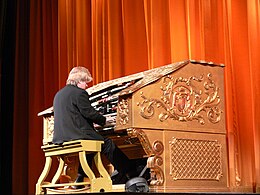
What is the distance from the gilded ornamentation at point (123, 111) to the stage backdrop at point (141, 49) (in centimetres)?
107

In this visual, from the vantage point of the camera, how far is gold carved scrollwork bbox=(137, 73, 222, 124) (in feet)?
14.7

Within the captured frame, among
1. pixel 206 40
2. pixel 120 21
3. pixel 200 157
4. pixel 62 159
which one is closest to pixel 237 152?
pixel 200 157

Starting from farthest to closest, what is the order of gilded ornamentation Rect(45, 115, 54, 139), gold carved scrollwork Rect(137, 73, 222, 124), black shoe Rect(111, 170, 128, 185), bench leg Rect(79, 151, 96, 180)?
gilded ornamentation Rect(45, 115, 54, 139) < black shoe Rect(111, 170, 128, 185) < gold carved scrollwork Rect(137, 73, 222, 124) < bench leg Rect(79, 151, 96, 180)

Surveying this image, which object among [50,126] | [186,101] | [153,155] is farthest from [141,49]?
[153,155]

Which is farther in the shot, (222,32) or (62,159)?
(222,32)

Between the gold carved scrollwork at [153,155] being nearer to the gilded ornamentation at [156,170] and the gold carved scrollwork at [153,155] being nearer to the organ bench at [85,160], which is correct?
the gilded ornamentation at [156,170]

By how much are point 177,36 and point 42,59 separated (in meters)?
2.34

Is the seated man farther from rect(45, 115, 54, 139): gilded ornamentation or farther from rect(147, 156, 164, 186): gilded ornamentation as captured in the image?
rect(45, 115, 54, 139): gilded ornamentation

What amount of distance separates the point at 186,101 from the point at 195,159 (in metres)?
0.44

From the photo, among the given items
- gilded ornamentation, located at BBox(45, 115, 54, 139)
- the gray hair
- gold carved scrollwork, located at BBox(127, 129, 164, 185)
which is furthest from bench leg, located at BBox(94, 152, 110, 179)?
gilded ornamentation, located at BBox(45, 115, 54, 139)

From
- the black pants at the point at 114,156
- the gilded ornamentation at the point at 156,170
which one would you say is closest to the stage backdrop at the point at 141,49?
the gilded ornamentation at the point at 156,170

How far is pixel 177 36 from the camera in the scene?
5988mm

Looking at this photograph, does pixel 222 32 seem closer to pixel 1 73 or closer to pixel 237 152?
pixel 237 152

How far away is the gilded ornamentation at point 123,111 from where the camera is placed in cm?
443
